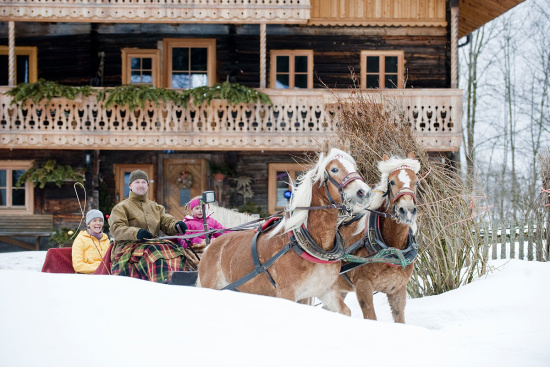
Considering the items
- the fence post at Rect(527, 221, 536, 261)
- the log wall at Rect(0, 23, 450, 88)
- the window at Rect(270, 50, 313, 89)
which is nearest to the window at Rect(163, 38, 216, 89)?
the log wall at Rect(0, 23, 450, 88)

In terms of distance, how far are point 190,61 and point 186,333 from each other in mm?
15162

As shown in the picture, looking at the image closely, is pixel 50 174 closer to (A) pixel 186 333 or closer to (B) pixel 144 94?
(B) pixel 144 94

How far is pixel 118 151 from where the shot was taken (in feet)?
59.3

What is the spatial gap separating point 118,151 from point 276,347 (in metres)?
15.3

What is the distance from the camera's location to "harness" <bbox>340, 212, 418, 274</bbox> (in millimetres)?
5758

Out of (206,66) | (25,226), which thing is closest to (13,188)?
(25,226)

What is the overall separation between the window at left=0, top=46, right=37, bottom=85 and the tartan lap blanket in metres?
12.8

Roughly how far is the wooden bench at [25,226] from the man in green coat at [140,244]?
10.8 metres

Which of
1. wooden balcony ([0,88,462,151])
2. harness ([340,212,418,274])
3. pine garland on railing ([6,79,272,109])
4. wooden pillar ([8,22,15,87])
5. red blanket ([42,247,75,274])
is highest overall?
wooden pillar ([8,22,15,87])

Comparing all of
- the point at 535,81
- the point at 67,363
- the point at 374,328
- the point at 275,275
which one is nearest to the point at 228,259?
the point at 275,275

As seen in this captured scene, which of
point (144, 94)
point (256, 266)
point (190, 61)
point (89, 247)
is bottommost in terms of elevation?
point (89, 247)

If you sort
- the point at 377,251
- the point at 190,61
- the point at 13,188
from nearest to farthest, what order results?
the point at 377,251 < the point at 13,188 < the point at 190,61

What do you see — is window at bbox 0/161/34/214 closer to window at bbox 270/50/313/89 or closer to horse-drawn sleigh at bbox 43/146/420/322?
window at bbox 270/50/313/89

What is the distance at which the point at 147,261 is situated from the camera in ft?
22.1
